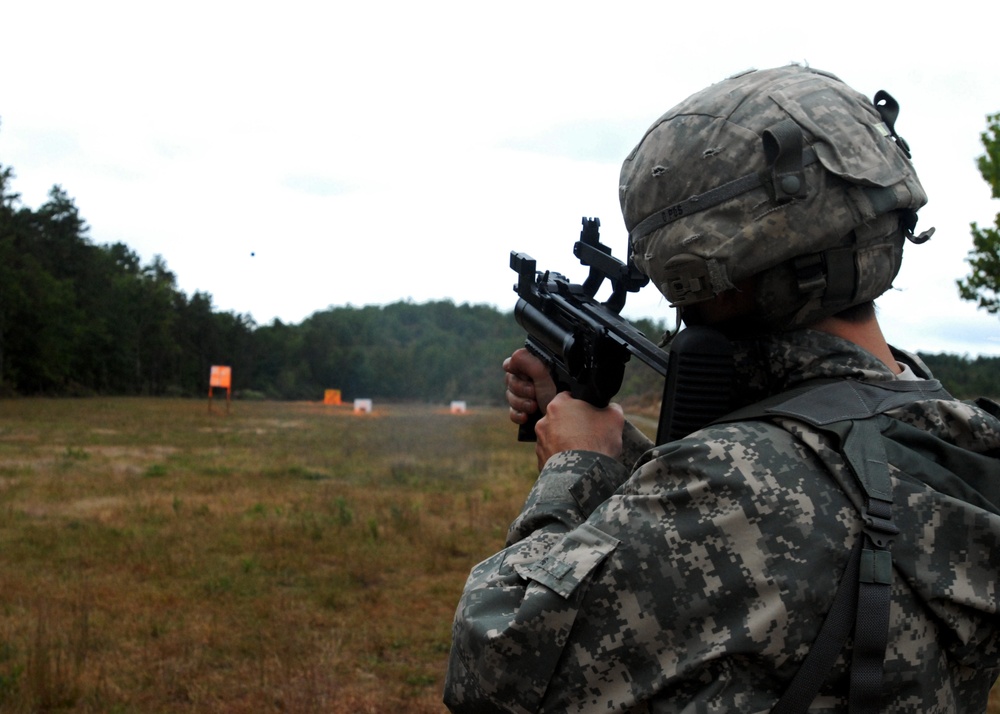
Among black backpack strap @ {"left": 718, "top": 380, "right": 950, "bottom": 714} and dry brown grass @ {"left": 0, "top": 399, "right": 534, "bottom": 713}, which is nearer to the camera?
black backpack strap @ {"left": 718, "top": 380, "right": 950, "bottom": 714}

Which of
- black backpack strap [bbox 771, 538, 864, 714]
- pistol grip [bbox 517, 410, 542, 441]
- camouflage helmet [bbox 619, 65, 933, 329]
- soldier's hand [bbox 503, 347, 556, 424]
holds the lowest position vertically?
black backpack strap [bbox 771, 538, 864, 714]

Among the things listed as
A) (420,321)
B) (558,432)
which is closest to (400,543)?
(558,432)

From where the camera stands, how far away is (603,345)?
2428 mm

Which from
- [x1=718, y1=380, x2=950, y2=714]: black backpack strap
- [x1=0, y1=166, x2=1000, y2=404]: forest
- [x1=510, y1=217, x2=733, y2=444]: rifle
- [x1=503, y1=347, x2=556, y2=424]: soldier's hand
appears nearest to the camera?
[x1=718, y1=380, x2=950, y2=714]: black backpack strap

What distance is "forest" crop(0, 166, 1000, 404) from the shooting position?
42.1 m

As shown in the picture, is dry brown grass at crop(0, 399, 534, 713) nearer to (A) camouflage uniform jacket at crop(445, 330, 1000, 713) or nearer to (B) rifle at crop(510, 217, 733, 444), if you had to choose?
(B) rifle at crop(510, 217, 733, 444)

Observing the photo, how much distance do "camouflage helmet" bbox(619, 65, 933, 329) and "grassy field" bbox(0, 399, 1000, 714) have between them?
4746 millimetres

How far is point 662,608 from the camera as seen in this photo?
1567 mm

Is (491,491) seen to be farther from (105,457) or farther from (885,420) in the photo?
(885,420)

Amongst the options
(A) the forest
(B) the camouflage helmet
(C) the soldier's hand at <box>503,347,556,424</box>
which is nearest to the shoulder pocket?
(B) the camouflage helmet

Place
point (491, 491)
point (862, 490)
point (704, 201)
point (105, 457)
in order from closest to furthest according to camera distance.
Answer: point (862, 490) < point (704, 201) < point (491, 491) < point (105, 457)

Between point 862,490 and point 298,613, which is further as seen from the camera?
point 298,613

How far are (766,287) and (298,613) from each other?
23.4 feet

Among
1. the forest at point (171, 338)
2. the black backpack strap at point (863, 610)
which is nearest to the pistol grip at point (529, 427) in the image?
the black backpack strap at point (863, 610)
